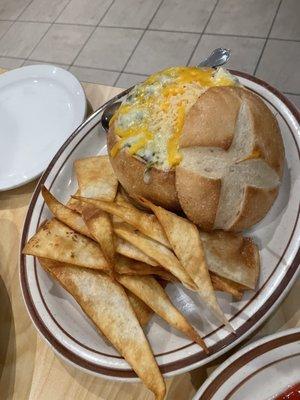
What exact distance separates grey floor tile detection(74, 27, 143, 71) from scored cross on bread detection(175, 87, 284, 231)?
1.74 m

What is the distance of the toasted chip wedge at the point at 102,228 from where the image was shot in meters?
0.77

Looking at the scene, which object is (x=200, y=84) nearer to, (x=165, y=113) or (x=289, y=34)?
(x=165, y=113)

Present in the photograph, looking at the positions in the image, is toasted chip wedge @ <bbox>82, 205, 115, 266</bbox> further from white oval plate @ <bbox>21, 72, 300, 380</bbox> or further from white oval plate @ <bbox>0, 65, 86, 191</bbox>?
white oval plate @ <bbox>0, 65, 86, 191</bbox>

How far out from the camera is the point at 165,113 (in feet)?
2.82

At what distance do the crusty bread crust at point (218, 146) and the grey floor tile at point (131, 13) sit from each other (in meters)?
1.93

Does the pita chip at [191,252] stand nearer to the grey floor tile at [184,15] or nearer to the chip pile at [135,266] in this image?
the chip pile at [135,266]

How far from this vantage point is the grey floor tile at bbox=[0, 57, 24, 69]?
2.76 meters

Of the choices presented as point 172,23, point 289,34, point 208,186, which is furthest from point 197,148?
point 172,23

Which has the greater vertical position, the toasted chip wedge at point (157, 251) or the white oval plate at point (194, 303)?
the toasted chip wedge at point (157, 251)

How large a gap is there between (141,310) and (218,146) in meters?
0.30

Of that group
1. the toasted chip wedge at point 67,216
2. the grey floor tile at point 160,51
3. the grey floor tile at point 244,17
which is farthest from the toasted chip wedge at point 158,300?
the grey floor tile at point 244,17

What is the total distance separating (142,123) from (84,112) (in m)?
0.33

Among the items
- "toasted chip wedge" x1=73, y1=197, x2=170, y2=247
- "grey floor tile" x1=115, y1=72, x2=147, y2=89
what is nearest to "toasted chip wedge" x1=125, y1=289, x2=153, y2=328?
"toasted chip wedge" x1=73, y1=197, x2=170, y2=247

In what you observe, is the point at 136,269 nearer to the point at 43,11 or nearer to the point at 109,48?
the point at 109,48
